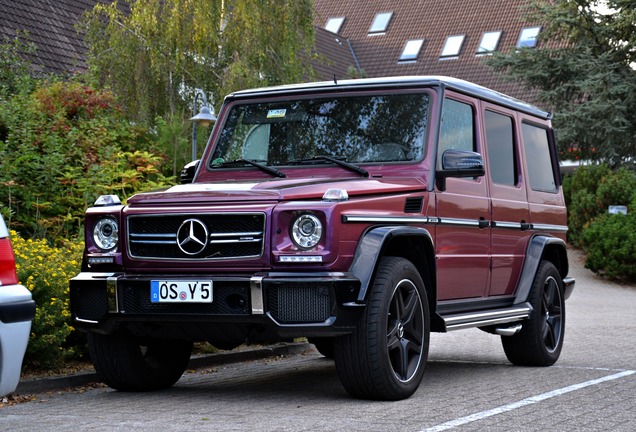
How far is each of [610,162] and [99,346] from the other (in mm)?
26743

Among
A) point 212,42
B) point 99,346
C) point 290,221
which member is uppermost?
point 212,42

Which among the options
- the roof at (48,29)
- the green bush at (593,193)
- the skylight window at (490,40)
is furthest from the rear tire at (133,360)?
the skylight window at (490,40)

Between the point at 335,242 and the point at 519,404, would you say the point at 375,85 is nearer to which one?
the point at 335,242

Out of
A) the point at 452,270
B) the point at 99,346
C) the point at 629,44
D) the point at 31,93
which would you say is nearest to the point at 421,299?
the point at 452,270

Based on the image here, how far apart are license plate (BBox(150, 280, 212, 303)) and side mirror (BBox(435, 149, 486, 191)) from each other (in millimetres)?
2031

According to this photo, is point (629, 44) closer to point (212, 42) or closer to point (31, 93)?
point (212, 42)

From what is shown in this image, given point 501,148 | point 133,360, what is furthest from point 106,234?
point 501,148

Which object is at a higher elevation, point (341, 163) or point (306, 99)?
point (306, 99)

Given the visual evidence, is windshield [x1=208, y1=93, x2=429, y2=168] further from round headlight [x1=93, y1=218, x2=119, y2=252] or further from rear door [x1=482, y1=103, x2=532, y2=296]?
round headlight [x1=93, y1=218, x2=119, y2=252]

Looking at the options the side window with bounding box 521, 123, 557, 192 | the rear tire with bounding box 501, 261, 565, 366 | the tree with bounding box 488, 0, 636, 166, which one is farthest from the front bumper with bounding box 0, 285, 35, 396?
the tree with bounding box 488, 0, 636, 166

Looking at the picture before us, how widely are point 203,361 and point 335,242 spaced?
3.37 metres

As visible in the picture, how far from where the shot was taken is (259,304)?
7.09 meters

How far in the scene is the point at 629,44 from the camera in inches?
1266

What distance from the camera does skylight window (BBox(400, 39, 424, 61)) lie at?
4594 cm
